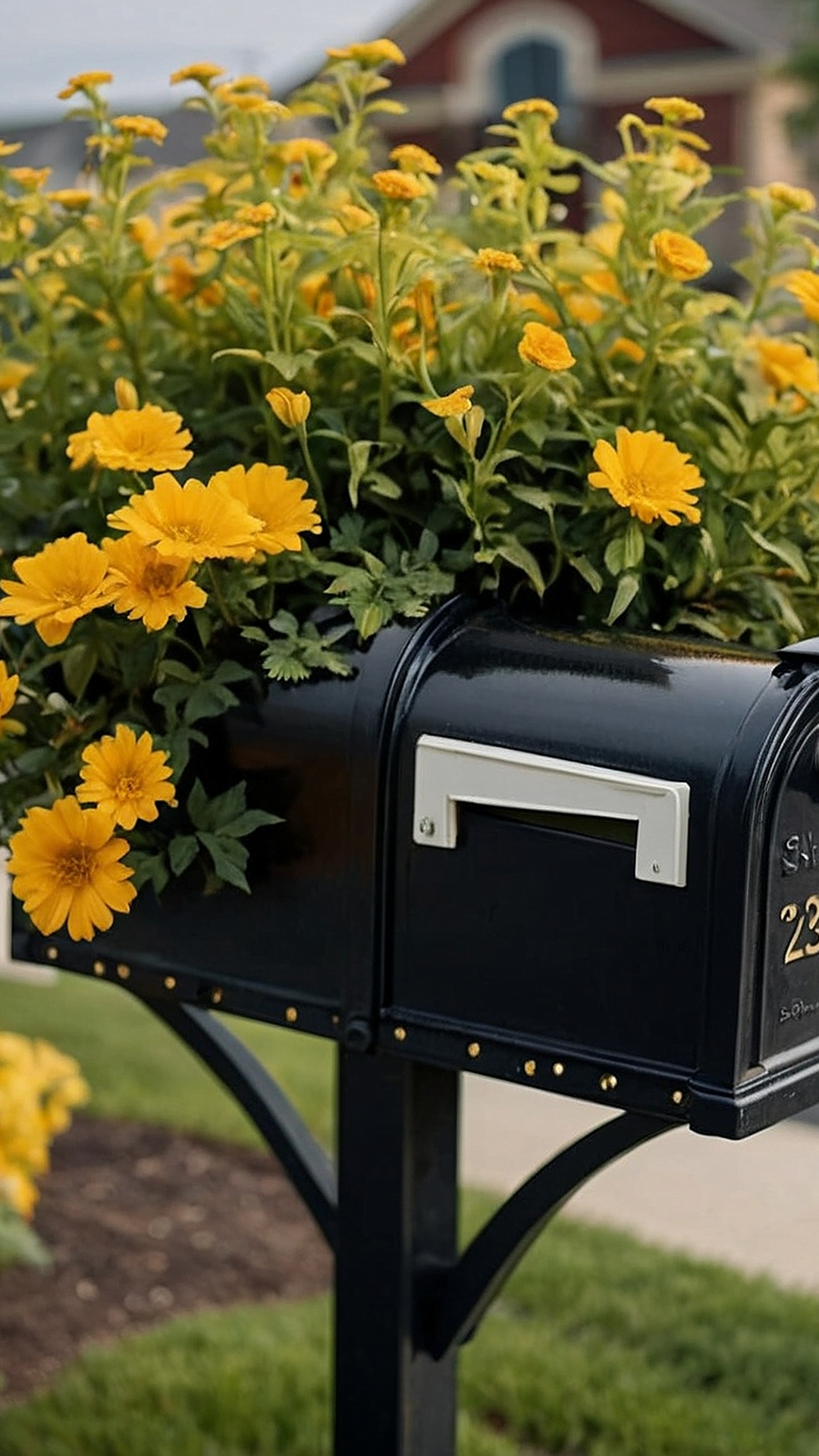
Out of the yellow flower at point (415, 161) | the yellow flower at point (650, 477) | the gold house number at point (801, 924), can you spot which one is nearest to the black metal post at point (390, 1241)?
the gold house number at point (801, 924)

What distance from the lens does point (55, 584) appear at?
1300 millimetres

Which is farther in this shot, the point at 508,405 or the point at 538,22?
the point at 538,22

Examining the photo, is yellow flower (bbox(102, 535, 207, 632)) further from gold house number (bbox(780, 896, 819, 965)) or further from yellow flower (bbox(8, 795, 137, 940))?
gold house number (bbox(780, 896, 819, 965))

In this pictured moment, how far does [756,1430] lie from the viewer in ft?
8.57

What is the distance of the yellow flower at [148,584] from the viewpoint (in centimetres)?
127

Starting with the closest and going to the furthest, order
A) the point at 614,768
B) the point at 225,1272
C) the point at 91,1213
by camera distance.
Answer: the point at 614,768 < the point at 225,1272 < the point at 91,1213

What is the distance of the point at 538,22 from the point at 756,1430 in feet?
65.7

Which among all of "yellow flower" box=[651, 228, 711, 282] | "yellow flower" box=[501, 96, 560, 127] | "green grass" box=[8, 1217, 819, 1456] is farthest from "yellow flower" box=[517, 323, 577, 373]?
"green grass" box=[8, 1217, 819, 1456]

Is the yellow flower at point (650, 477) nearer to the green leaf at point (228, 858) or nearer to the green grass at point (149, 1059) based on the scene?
the green leaf at point (228, 858)

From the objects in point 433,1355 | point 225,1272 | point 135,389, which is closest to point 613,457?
point 135,389

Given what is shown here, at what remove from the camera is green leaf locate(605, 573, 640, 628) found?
1321 mm

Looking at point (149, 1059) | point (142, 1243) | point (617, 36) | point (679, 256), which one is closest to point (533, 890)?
point (679, 256)

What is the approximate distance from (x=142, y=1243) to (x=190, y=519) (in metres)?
2.50

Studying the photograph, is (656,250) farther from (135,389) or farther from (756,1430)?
(756,1430)
